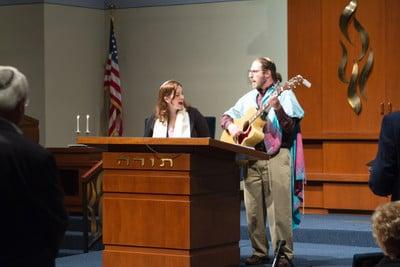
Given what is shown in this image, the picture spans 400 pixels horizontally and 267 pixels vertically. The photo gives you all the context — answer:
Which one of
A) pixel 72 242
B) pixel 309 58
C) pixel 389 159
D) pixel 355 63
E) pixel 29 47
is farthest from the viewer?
pixel 29 47

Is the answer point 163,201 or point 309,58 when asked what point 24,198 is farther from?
point 309,58

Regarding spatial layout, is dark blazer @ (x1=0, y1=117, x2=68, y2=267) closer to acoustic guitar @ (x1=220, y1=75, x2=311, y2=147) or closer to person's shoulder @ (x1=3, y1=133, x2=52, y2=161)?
person's shoulder @ (x1=3, y1=133, x2=52, y2=161)

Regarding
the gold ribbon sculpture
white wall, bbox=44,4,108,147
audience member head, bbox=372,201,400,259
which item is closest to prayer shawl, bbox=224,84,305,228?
the gold ribbon sculpture

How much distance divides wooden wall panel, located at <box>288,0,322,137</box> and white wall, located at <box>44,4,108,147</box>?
2786 millimetres

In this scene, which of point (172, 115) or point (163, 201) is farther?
point (172, 115)

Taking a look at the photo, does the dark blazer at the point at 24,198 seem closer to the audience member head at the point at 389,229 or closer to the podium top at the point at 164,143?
the audience member head at the point at 389,229

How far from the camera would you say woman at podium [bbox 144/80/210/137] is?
628 cm

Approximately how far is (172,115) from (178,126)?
109 mm

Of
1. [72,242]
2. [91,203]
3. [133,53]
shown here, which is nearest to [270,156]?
[91,203]

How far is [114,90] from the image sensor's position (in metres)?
Answer: 11.1

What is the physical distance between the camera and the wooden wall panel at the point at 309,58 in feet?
31.8

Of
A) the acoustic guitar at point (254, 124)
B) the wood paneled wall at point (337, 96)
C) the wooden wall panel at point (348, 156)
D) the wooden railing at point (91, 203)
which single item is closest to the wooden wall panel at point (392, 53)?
the wood paneled wall at point (337, 96)

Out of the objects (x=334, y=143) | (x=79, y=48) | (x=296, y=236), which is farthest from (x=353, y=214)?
(x=79, y=48)

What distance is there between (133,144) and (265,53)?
195 inches
